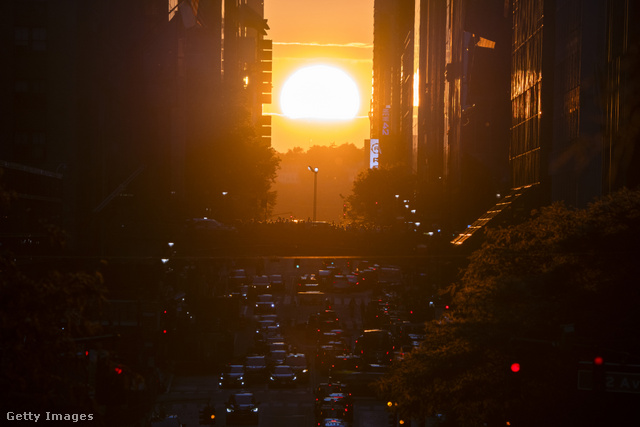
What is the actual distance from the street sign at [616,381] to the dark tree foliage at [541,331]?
2.78 meters

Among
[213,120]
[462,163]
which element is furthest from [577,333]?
[213,120]

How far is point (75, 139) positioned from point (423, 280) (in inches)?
1341

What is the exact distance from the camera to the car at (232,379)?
181 ft

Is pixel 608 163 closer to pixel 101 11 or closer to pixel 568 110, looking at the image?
pixel 568 110

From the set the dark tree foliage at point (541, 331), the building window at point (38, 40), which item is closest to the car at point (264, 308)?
the building window at point (38, 40)

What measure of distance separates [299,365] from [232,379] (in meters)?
4.39

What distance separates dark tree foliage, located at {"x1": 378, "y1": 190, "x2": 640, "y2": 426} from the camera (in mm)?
30594

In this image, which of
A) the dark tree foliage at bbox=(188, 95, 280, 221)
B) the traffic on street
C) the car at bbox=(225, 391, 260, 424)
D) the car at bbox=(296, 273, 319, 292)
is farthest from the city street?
the dark tree foliage at bbox=(188, 95, 280, 221)

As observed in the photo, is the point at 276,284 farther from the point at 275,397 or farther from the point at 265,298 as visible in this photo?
the point at 275,397

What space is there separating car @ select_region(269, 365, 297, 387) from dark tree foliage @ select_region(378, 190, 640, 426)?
19.3 meters

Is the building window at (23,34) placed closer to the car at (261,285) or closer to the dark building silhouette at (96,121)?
the dark building silhouette at (96,121)

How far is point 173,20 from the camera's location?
376ft

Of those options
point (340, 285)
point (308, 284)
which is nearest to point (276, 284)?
point (308, 284)

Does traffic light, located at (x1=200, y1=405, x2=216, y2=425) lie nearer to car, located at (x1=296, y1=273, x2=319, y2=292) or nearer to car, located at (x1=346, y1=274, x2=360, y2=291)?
car, located at (x1=296, y1=273, x2=319, y2=292)
